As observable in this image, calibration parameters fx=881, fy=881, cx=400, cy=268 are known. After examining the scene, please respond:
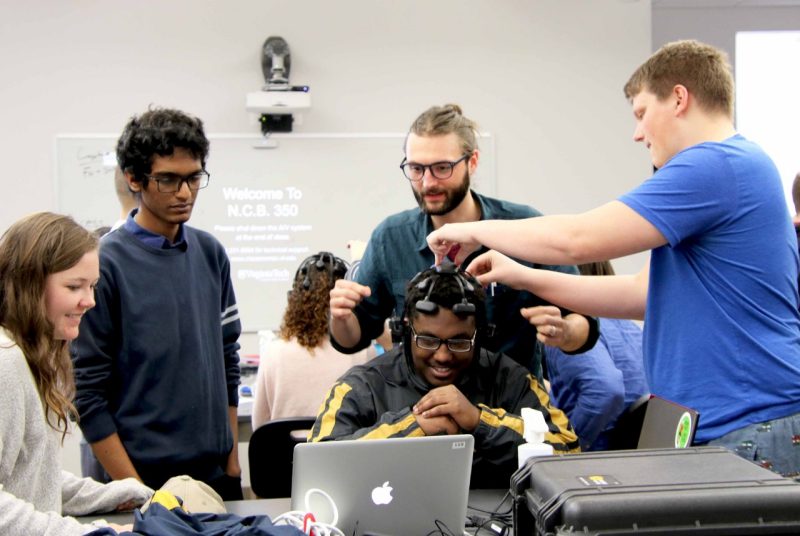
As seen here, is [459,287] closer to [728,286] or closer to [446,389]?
[446,389]

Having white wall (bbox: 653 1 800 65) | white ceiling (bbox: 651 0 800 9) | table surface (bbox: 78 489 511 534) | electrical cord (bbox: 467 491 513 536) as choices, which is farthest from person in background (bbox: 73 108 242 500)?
white wall (bbox: 653 1 800 65)

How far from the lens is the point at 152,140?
245 cm

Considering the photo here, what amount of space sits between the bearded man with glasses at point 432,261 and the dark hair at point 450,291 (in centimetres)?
12

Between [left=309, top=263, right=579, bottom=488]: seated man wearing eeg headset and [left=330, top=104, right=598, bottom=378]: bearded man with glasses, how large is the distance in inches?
5.5

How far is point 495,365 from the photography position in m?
2.45

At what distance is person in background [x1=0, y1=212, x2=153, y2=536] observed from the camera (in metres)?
1.65

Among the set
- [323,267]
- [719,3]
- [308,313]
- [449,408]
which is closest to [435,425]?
[449,408]

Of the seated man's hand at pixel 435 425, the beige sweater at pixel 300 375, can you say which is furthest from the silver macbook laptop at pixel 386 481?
the beige sweater at pixel 300 375

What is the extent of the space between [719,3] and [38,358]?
6175mm

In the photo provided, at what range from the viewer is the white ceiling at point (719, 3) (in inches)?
258

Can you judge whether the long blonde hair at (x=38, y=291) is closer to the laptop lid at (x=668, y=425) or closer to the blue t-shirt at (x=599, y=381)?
the laptop lid at (x=668, y=425)

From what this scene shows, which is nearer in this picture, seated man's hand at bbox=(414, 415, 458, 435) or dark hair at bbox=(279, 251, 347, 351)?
seated man's hand at bbox=(414, 415, 458, 435)

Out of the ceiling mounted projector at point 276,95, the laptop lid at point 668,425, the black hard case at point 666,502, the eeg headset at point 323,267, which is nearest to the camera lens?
the black hard case at point 666,502

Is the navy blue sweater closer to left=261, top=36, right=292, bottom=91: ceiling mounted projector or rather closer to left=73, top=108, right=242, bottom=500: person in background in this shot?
left=73, top=108, right=242, bottom=500: person in background
